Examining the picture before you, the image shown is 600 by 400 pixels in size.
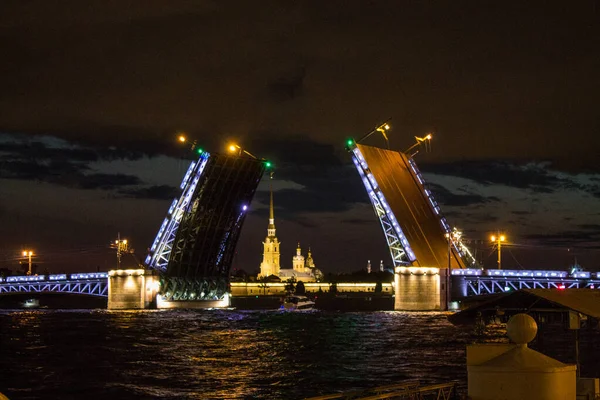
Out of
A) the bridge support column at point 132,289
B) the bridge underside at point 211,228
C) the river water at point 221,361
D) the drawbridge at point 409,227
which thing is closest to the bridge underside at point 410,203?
the drawbridge at point 409,227

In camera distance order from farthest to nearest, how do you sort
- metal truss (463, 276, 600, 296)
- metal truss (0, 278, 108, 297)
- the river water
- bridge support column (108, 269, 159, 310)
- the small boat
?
the small boat
metal truss (0, 278, 108, 297)
metal truss (463, 276, 600, 296)
bridge support column (108, 269, 159, 310)
the river water

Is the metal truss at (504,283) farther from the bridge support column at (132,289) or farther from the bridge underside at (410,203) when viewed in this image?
the bridge support column at (132,289)

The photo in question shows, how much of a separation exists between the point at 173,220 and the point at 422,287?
20.4 m

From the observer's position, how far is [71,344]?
41938 mm

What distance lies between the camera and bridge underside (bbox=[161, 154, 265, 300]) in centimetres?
6359

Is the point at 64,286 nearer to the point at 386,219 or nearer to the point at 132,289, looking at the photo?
the point at 132,289

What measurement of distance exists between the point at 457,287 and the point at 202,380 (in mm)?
50673

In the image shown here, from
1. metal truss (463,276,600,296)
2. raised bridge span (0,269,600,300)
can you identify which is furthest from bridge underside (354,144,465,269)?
metal truss (463,276,600,296)

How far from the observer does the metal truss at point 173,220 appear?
63531 mm

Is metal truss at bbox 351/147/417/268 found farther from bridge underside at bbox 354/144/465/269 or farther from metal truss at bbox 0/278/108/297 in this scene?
metal truss at bbox 0/278/108/297

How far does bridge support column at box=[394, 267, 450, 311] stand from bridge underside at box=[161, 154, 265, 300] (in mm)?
13813

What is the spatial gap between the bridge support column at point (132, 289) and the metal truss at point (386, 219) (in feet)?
66.0

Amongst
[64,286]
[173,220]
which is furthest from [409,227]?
[64,286]

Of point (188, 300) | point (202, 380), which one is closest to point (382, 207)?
point (188, 300)
